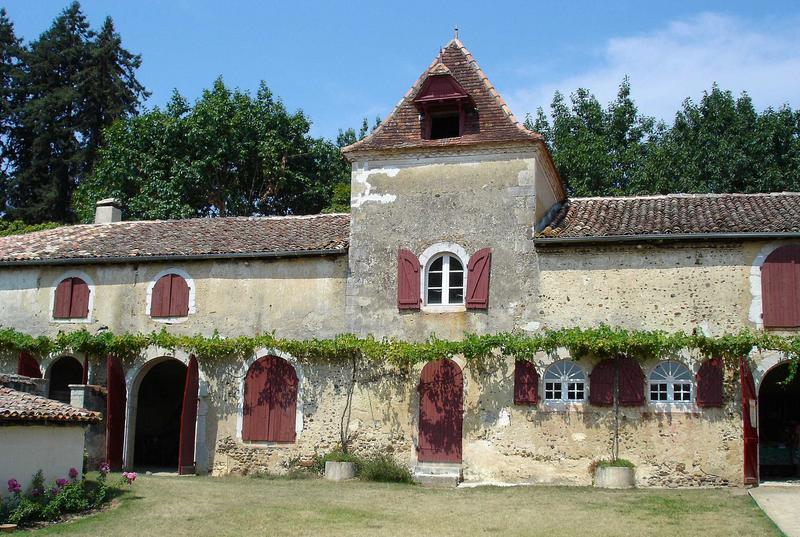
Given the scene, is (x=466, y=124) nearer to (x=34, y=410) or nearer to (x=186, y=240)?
(x=186, y=240)

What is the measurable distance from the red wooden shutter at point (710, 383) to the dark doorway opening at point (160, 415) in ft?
43.0

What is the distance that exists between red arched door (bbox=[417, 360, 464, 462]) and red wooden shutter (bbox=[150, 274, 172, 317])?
6.66m

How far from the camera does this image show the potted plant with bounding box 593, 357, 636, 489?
18.2 m

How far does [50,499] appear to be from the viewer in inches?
595

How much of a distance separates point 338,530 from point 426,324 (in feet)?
23.4

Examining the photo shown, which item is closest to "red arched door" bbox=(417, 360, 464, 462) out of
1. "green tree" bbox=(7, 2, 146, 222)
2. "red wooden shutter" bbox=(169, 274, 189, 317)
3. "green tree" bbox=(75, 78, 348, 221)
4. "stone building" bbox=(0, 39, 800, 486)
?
"stone building" bbox=(0, 39, 800, 486)

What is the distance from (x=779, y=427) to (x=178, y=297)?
1468 cm

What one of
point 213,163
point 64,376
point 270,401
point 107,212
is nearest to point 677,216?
point 270,401

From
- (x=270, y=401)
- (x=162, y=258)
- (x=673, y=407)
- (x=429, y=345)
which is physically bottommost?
(x=270, y=401)

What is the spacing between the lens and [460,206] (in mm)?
20703

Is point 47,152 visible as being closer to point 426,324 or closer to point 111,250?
point 111,250

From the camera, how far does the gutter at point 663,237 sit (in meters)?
18.5

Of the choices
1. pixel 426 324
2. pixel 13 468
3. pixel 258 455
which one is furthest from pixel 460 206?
pixel 13 468

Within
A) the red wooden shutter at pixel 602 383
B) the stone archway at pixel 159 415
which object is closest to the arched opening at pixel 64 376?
the stone archway at pixel 159 415
